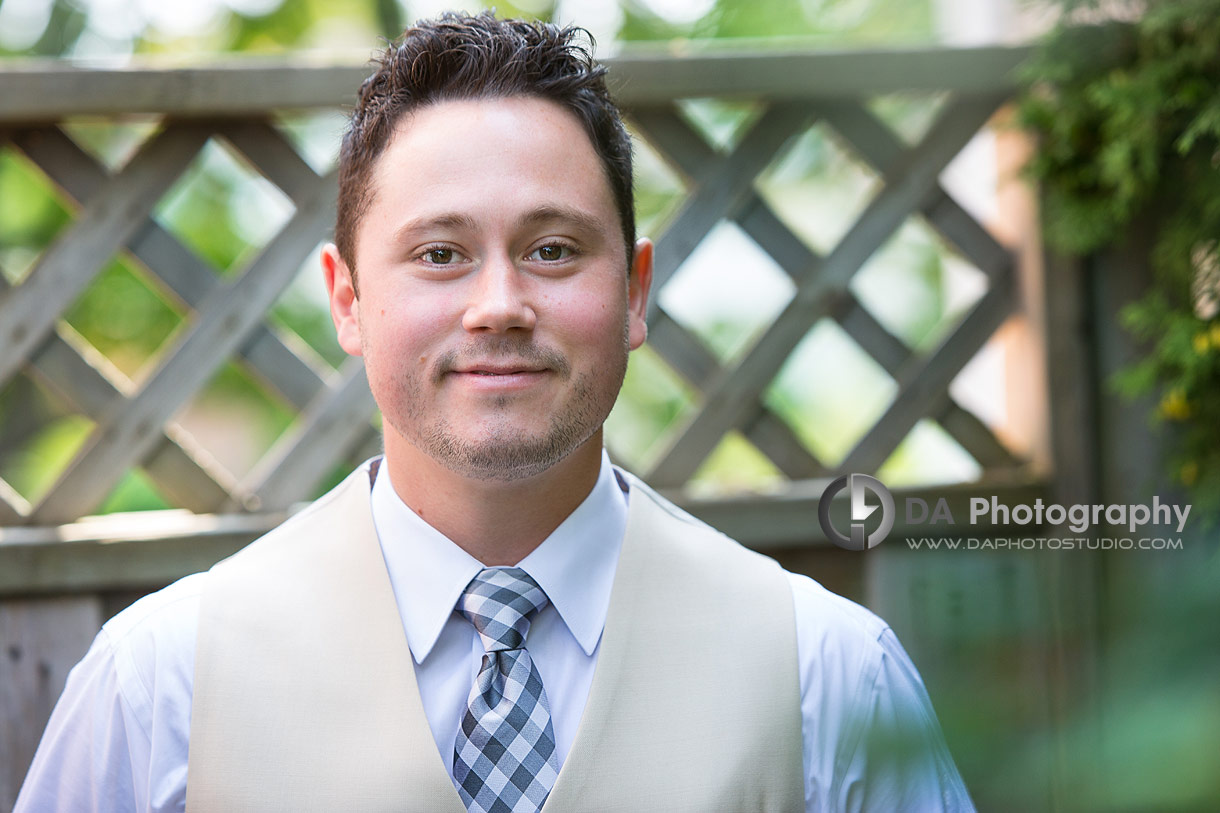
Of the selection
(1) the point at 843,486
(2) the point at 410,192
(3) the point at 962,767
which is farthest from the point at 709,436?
(3) the point at 962,767

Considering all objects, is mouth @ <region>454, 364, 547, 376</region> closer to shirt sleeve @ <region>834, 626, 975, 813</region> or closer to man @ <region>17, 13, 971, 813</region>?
man @ <region>17, 13, 971, 813</region>

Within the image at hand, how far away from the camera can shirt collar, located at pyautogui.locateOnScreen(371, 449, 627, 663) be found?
1.12 meters

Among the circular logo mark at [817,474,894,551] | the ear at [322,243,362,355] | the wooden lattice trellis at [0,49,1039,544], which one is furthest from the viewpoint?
the circular logo mark at [817,474,894,551]

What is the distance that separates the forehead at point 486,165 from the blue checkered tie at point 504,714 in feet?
1.38

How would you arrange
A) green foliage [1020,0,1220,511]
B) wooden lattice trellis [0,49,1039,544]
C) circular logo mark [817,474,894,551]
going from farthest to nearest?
circular logo mark [817,474,894,551] < wooden lattice trellis [0,49,1039,544] < green foliage [1020,0,1220,511]

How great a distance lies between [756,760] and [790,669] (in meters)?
Result: 0.11

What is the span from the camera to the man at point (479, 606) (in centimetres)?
102

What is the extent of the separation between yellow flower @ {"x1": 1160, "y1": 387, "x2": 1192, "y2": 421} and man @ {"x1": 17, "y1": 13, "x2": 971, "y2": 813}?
832 millimetres

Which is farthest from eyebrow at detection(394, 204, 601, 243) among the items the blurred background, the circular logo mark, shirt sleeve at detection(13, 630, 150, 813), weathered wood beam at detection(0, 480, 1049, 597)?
the circular logo mark

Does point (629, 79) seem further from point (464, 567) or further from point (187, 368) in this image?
point (464, 567)

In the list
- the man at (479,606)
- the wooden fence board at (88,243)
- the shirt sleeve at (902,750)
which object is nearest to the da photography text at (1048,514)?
the man at (479,606)

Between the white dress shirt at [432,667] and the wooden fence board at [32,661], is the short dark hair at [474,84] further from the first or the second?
the wooden fence board at [32,661]

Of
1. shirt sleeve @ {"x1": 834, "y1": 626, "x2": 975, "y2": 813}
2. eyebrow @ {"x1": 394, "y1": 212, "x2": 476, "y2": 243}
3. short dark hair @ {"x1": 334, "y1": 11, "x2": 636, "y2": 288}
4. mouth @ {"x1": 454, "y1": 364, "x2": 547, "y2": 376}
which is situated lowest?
shirt sleeve @ {"x1": 834, "y1": 626, "x2": 975, "y2": 813}

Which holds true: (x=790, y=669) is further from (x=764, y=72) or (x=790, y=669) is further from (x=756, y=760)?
(x=764, y=72)
